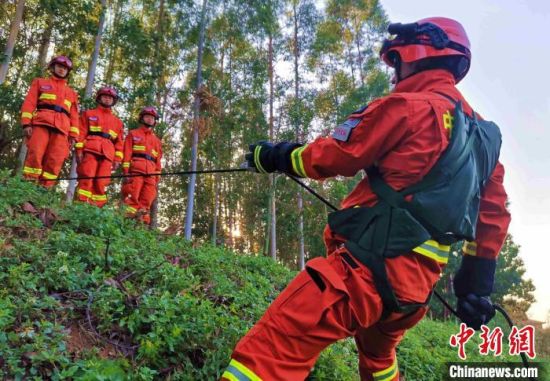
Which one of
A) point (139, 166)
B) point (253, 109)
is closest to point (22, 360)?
point (139, 166)

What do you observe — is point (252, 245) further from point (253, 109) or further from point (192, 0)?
point (192, 0)

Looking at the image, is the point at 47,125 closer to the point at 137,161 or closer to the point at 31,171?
the point at 31,171

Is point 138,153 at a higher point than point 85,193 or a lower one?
higher

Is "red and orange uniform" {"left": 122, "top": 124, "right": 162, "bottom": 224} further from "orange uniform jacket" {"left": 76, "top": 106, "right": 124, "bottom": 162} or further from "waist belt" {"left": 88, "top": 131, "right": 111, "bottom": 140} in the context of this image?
"waist belt" {"left": 88, "top": 131, "right": 111, "bottom": 140}

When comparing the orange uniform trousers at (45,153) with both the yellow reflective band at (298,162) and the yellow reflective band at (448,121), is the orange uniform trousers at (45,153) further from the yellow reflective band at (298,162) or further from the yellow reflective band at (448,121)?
the yellow reflective band at (448,121)

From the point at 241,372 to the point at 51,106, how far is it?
246 inches

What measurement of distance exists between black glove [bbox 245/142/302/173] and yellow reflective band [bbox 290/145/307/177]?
0.04 metres

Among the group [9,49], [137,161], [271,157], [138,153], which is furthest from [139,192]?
[271,157]

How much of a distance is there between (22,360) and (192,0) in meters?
12.5

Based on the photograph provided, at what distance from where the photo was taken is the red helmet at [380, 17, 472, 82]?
7.19 feet

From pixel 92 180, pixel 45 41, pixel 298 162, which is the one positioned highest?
pixel 45 41

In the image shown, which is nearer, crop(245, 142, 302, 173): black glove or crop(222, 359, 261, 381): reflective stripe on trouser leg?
crop(222, 359, 261, 381): reflective stripe on trouser leg

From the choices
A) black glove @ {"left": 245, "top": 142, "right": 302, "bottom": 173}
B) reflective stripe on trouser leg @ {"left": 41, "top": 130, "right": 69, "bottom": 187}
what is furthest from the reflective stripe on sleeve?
black glove @ {"left": 245, "top": 142, "right": 302, "bottom": 173}

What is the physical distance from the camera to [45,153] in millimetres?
6590
